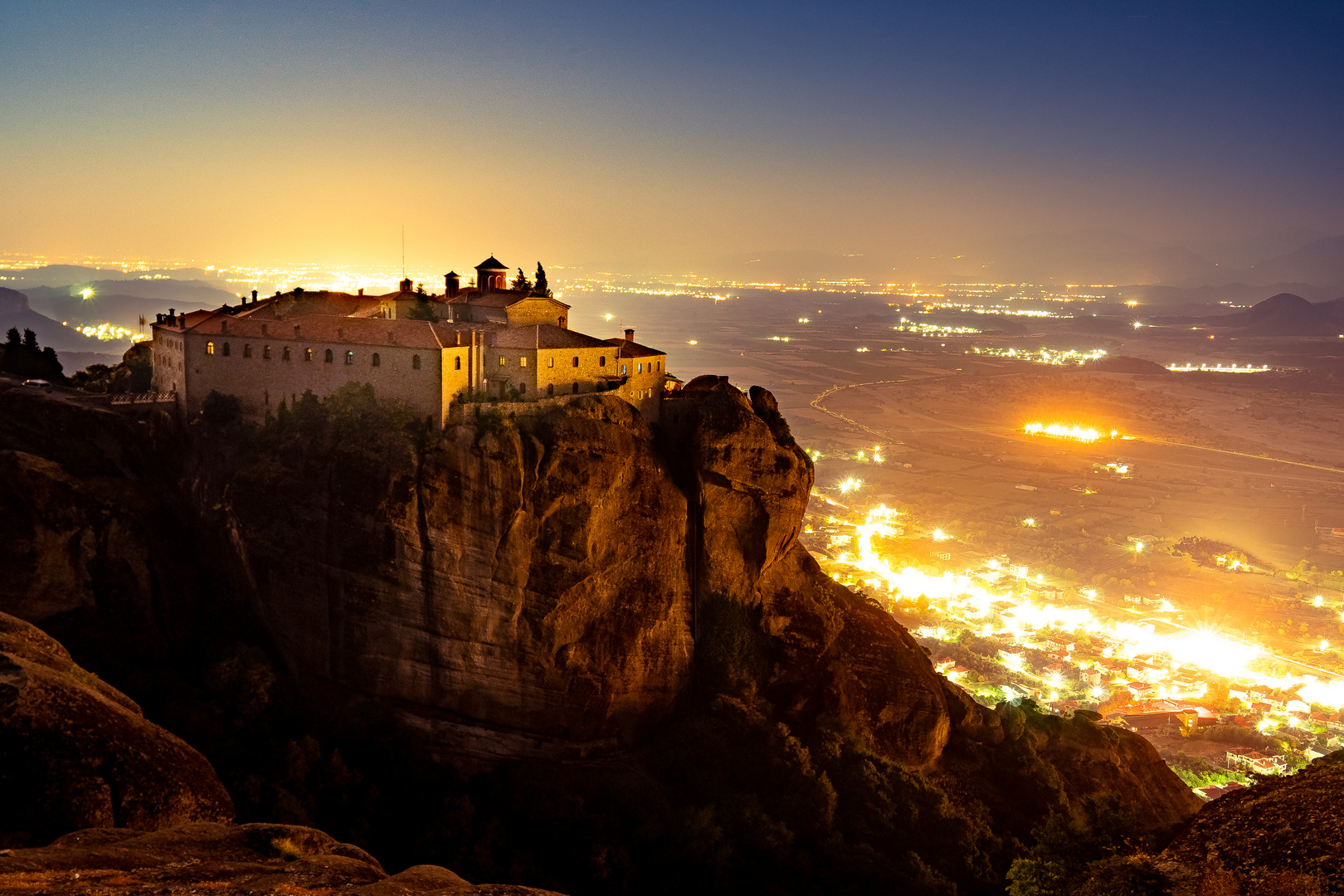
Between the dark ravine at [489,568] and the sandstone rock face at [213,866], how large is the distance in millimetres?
19804

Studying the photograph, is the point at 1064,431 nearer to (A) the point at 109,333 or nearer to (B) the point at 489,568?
(B) the point at 489,568

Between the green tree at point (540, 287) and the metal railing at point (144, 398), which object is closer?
the metal railing at point (144, 398)

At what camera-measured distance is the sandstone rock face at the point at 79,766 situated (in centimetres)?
A: 1759

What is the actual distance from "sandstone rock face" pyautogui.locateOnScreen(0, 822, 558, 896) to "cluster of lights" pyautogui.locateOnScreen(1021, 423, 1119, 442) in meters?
164

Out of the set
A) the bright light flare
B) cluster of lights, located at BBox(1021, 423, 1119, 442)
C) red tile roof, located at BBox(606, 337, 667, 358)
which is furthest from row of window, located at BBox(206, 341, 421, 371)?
cluster of lights, located at BBox(1021, 423, 1119, 442)

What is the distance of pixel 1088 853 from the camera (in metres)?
33.2

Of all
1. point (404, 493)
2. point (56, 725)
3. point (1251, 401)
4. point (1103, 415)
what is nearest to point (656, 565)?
point (404, 493)

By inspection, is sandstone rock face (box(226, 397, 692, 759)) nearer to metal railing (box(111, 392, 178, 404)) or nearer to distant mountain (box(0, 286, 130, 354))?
metal railing (box(111, 392, 178, 404))

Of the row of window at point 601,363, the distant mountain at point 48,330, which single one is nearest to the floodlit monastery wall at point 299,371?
the row of window at point 601,363

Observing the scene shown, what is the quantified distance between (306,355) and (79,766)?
89.1 feet

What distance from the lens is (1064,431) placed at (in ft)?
555

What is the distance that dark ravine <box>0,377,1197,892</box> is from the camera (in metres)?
38.5

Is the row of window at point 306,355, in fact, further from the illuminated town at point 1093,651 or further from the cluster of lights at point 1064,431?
the cluster of lights at point 1064,431

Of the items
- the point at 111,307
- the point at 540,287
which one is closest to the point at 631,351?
the point at 540,287
